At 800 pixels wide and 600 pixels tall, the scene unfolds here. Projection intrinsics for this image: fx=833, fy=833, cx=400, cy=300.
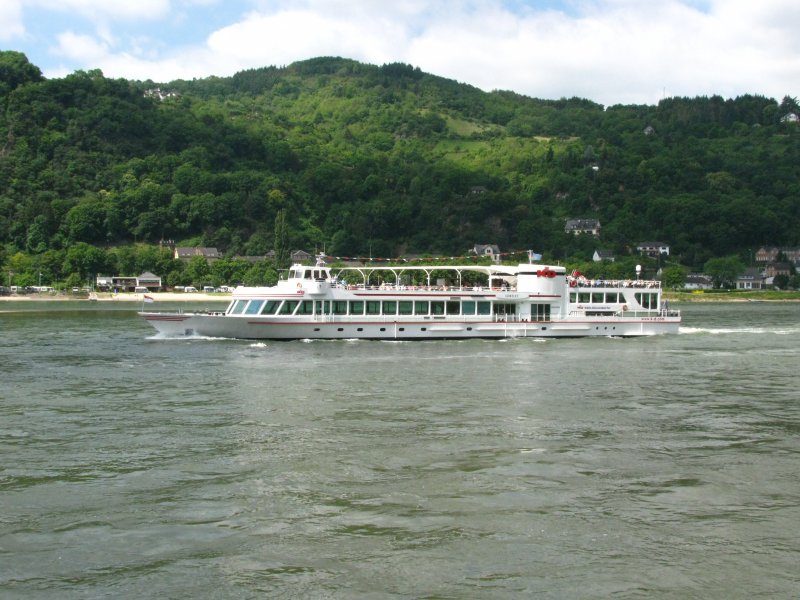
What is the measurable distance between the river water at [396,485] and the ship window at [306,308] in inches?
535

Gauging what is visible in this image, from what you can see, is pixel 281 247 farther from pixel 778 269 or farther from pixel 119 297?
pixel 778 269

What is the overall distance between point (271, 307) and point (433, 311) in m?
9.92

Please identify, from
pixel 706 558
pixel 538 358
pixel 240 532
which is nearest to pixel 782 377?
pixel 538 358

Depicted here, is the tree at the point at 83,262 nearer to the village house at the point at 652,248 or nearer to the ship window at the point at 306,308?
the ship window at the point at 306,308

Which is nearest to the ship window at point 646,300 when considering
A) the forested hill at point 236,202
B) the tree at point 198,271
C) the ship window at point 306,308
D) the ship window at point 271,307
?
the ship window at point 306,308

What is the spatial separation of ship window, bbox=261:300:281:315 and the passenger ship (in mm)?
56

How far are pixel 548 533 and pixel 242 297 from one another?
35057 mm

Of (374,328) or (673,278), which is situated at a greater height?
(673,278)

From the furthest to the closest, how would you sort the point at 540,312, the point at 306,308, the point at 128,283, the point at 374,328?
the point at 128,283 → the point at 540,312 → the point at 374,328 → the point at 306,308

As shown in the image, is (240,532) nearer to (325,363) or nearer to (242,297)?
(325,363)

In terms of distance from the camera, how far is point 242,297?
4712cm

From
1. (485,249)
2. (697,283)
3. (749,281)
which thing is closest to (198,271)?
(485,249)

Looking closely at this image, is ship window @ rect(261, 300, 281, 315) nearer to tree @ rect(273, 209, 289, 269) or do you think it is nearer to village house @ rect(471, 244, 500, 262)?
tree @ rect(273, 209, 289, 269)

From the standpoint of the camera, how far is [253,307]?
46688 millimetres
